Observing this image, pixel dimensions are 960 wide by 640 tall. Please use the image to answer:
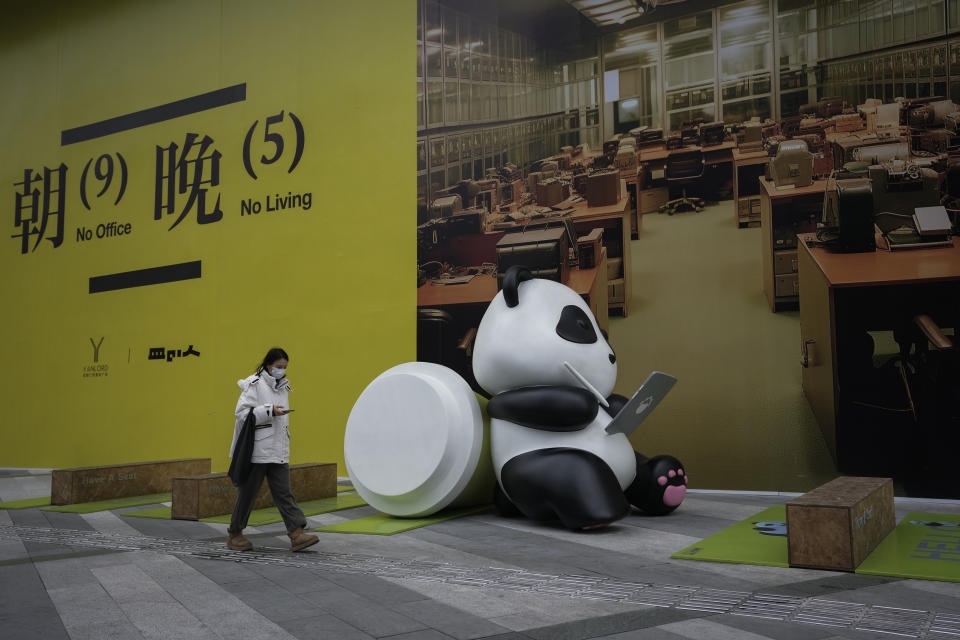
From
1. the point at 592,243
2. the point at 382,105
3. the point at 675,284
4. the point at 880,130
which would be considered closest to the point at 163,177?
the point at 382,105

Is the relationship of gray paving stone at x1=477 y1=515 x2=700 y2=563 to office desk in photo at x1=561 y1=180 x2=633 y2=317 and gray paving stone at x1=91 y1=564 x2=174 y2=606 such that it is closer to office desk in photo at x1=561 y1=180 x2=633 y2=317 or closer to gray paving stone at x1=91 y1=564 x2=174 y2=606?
gray paving stone at x1=91 y1=564 x2=174 y2=606

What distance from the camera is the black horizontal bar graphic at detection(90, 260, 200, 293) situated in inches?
417

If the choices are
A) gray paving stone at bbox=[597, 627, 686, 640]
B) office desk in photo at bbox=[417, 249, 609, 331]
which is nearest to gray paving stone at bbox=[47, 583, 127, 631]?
gray paving stone at bbox=[597, 627, 686, 640]

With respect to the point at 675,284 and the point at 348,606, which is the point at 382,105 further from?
the point at 348,606

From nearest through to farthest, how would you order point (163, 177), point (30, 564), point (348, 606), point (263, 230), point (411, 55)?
point (348, 606), point (30, 564), point (411, 55), point (263, 230), point (163, 177)

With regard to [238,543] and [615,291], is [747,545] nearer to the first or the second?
[238,543]

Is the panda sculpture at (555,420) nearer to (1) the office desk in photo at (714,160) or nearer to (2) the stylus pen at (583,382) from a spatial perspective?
(2) the stylus pen at (583,382)

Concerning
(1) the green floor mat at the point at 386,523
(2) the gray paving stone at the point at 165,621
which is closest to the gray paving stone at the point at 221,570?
(2) the gray paving stone at the point at 165,621

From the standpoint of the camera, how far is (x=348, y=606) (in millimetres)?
3469

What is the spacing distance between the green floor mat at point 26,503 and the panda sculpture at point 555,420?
4.75 metres

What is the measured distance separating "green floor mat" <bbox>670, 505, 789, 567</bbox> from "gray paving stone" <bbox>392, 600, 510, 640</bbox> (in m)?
1.62


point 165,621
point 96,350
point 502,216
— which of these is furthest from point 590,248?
point 96,350

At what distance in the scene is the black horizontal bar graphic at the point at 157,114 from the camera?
10.4m

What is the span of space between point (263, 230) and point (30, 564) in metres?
5.89
